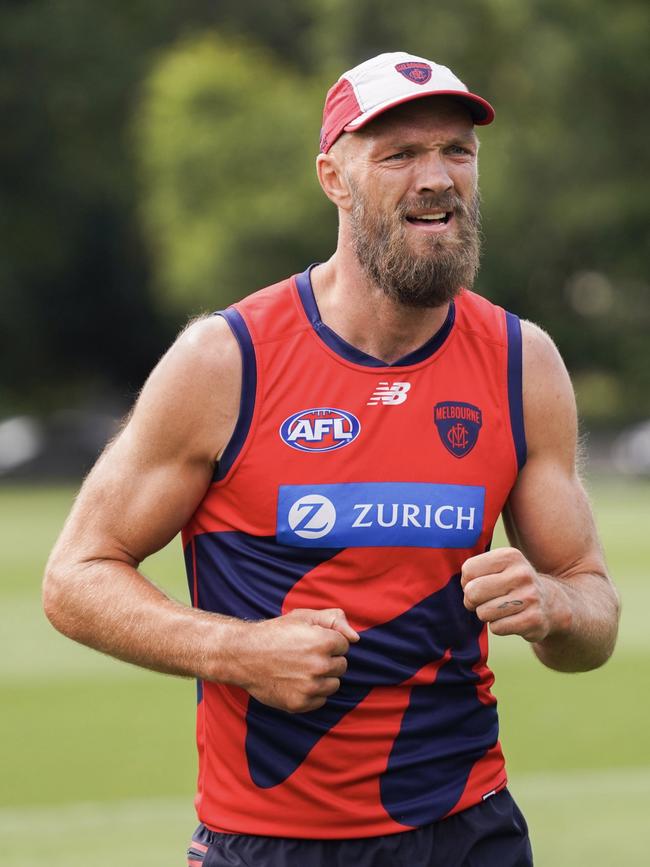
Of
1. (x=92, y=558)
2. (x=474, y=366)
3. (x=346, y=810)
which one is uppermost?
(x=474, y=366)

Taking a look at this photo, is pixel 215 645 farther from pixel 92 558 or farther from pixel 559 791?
pixel 559 791

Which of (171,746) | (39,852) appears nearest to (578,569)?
(39,852)

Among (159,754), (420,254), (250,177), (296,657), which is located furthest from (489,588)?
(250,177)

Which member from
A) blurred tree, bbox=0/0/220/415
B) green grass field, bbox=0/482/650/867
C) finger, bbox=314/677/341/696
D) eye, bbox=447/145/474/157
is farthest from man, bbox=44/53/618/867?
blurred tree, bbox=0/0/220/415

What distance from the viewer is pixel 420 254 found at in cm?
388

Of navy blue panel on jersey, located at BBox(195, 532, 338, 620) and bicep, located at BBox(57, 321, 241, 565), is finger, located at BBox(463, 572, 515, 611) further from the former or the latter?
bicep, located at BBox(57, 321, 241, 565)

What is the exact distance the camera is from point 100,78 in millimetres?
56562

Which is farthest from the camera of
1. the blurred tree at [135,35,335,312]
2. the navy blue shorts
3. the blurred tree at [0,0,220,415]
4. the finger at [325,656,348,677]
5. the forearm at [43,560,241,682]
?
the blurred tree at [0,0,220,415]

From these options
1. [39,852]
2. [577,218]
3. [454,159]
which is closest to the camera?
[454,159]

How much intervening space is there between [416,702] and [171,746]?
291 inches

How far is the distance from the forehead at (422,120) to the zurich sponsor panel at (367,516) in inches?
31.4

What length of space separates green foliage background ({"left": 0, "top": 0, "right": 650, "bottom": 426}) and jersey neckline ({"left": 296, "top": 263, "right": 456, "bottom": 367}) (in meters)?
42.2

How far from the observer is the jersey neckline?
3971mm

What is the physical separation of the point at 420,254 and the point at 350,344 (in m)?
0.27
